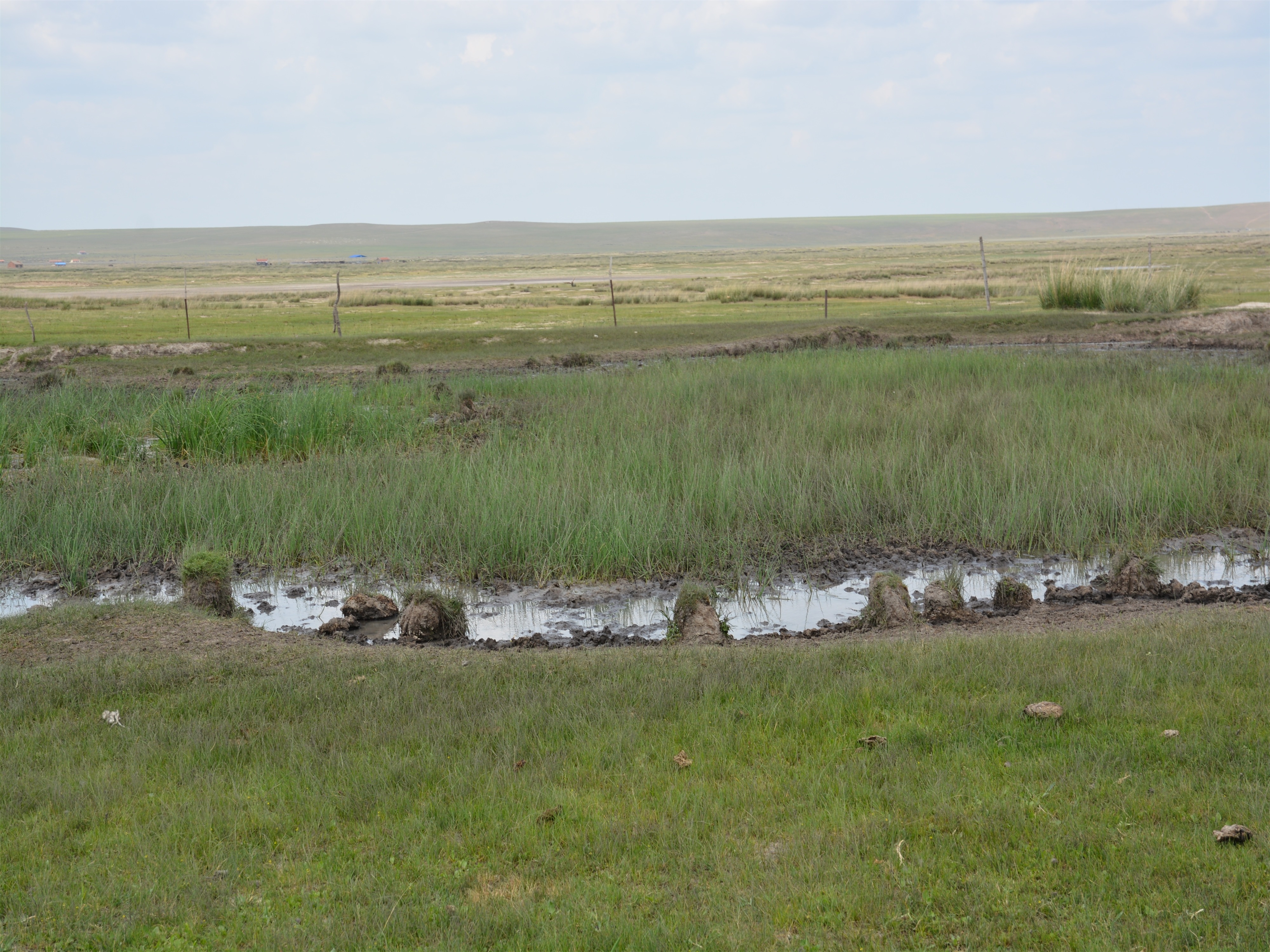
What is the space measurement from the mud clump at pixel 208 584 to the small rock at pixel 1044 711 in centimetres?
603

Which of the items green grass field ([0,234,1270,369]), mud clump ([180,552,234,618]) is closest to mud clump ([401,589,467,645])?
mud clump ([180,552,234,618])

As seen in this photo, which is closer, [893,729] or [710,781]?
[710,781]

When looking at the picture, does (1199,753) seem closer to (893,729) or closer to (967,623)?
(893,729)

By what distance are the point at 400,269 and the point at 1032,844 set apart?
424 feet

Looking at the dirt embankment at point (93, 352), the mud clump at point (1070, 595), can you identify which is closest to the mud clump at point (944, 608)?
the mud clump at point (1070, 595)

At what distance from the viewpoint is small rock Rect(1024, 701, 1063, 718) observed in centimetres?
509

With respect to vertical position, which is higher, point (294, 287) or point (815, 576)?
point (294, 287)

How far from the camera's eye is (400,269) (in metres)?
127

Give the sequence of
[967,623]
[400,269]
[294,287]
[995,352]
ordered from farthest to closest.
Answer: [400,269] → [294,287] → [995,352] → [967,623]

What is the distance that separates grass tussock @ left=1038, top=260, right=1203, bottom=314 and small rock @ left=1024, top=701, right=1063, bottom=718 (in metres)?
25.9

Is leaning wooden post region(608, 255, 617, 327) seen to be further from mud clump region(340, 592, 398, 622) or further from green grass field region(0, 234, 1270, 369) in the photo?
mud clump region(340, 592, 398, 622)

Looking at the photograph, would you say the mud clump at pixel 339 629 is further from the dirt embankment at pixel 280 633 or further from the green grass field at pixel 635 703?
the green grass field at pixel 635 703

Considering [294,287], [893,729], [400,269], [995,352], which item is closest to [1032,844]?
[893,729]

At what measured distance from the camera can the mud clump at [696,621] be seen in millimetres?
7363
